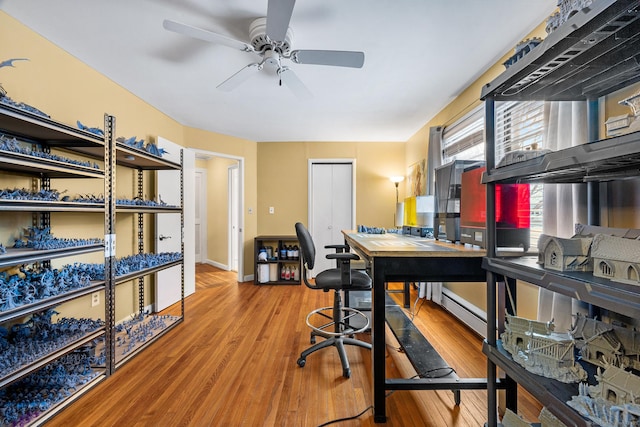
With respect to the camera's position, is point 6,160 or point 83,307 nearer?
point 6,160

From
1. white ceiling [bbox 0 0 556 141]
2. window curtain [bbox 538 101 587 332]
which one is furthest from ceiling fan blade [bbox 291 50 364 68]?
window curtain [bbox 538 101 587 332]

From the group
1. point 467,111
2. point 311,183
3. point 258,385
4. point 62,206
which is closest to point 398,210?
point 311,183

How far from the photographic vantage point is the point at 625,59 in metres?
1.01

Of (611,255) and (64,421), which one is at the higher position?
(611,255)

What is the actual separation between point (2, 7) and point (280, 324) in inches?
120

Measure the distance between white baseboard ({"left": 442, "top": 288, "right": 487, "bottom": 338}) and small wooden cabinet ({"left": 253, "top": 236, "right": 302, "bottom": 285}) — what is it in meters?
2.18

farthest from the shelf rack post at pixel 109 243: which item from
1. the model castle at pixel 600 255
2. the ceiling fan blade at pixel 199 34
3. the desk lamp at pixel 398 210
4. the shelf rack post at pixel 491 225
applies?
the desk lamp at pixel 398 210

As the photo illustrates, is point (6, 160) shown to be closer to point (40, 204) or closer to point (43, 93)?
point (40, 204)

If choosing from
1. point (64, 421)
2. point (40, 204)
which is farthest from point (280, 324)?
point (40, 204)

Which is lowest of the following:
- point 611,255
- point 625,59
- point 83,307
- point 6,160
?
point 83,307

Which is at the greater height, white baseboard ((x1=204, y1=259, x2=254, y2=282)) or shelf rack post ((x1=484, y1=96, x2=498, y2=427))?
shelf rack post ((x1=484, y1=96, x2=498, y2=427))

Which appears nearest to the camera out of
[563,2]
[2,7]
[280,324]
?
Answer: [563,2]

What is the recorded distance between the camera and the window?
192 centimetres

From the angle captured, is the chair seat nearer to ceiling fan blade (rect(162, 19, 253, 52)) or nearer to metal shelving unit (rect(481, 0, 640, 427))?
metal shelving unit (rect(481, 0, 640, 427))
